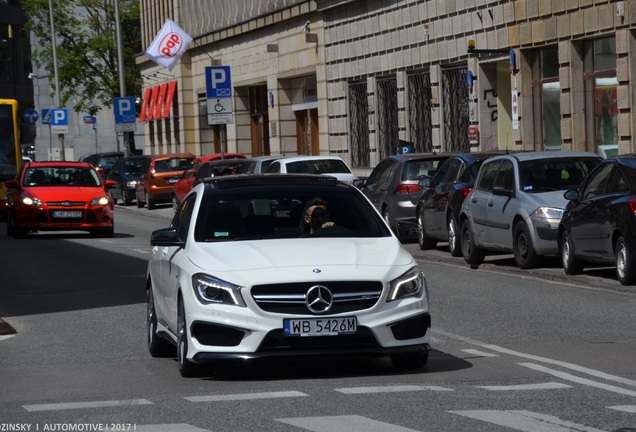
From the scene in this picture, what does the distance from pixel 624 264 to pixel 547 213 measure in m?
2.78

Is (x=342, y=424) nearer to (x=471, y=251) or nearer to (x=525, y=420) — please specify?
(x=525, y=420)

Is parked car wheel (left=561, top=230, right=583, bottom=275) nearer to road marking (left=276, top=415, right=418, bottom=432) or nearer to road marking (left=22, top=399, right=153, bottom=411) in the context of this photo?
road marking (left=22, top=399, right=153, bottom=411)

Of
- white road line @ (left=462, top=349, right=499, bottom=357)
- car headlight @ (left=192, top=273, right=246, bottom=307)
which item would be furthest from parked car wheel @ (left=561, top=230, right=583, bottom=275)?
car headlight @ (left=192, top=273, right=246, bottom=307)

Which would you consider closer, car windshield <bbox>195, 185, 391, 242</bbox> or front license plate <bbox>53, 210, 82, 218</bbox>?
car windshield <bbox>195, 185, 391, 242</bbox>

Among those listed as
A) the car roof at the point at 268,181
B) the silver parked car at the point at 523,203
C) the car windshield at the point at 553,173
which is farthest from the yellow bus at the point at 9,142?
the car roof at the point at 268,181

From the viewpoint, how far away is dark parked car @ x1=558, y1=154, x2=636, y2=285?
55.6ft

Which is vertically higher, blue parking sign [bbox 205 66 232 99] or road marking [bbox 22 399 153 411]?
blue parking sign [bbox 205 66 232 99]

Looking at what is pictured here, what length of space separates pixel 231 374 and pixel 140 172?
40907 millimetres

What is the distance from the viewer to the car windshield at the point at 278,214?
1108 cm

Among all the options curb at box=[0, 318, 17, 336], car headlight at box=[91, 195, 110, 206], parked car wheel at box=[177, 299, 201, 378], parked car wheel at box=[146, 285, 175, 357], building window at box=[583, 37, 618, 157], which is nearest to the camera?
parked car wheel at box=[177, 299, 201, 378]

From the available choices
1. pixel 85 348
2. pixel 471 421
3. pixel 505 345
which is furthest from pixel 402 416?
pixel 85 348

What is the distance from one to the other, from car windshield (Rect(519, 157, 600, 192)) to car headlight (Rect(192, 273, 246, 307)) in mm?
10717

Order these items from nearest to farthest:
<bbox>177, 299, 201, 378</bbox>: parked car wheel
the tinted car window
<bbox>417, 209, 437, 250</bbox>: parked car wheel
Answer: <bbox>177, 299, 201, 378</bbox>: parked car wheel < the tinted car window < <bbox>417, 209, 437, 250</bbox>: parked car wheel

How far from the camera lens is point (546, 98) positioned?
33750mm
